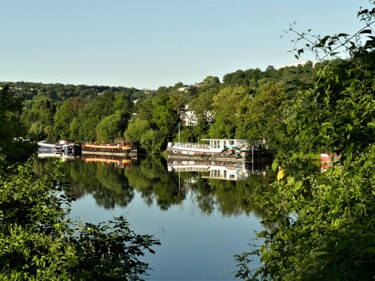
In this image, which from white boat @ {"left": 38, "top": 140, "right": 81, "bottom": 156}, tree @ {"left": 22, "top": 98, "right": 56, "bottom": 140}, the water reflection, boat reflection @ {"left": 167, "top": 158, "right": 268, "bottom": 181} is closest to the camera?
the water reflection

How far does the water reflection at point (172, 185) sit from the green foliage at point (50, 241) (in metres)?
14.0

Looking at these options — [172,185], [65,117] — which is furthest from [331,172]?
[65,117]

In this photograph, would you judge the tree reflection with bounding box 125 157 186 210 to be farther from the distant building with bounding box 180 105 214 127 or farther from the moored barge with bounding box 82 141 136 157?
the moored barge with bounding box 82 141 136 157

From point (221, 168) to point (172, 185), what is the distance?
480 inches

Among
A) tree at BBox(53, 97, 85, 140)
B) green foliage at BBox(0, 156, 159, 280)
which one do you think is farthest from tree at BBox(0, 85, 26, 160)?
tree at BBox(53, 97, 85, 140)

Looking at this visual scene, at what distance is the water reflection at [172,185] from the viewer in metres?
26.5

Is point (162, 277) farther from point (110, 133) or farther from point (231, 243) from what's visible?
point (110, 133)

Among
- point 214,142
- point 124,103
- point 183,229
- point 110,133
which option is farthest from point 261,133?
point 124,103

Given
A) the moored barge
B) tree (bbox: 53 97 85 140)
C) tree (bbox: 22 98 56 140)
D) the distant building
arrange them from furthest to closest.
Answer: tree (bbox: 22 98 56 140)
tree (bbox: 53 97 85 140)
the moored barge
the distant building

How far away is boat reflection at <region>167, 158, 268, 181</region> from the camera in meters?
38.8

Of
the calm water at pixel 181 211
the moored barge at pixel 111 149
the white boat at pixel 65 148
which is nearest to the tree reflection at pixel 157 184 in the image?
the calm water at pixel 181 211

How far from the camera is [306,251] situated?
2.69 metres

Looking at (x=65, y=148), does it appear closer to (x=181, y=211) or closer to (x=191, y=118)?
(x=191, y=118)

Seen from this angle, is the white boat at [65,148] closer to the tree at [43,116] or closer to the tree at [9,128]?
the tree at [43,116]
